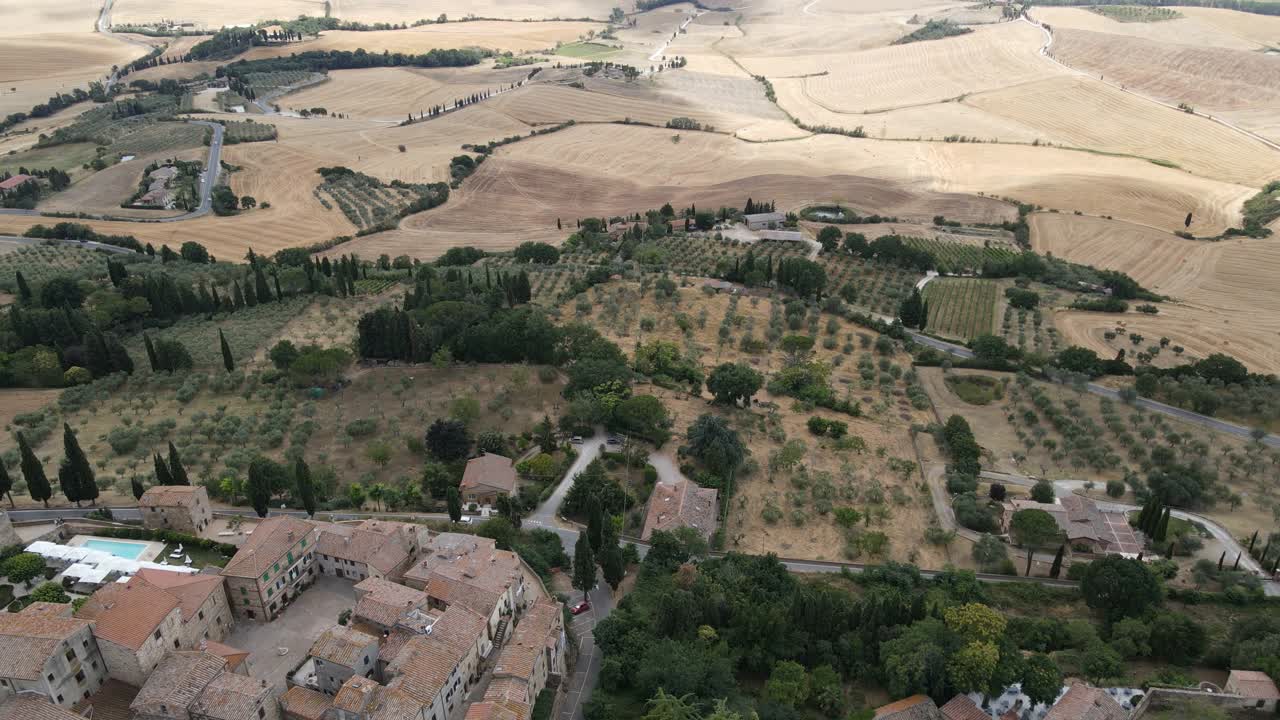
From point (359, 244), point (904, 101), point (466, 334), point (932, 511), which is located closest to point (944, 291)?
point (932, 511)

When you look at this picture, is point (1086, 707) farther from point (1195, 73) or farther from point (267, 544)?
point (1195, 73)

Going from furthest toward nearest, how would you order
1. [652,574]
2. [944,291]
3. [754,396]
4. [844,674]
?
[944,291], [754,396], [652,574], [844,674]

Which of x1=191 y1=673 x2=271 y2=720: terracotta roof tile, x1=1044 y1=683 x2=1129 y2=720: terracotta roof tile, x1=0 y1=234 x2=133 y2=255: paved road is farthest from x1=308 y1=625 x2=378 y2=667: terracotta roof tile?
x1=0 y1=234 x2=133 y2=255: paved road

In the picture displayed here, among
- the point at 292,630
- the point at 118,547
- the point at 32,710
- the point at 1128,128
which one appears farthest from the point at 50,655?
the point at 1128,128

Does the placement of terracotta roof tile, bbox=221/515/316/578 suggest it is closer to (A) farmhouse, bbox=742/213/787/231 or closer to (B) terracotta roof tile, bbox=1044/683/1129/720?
(B) terracotta roof tile, bbox=1044/683/1129/720

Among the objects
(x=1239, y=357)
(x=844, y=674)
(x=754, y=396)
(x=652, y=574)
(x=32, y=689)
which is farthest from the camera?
(x=1239, y=357)

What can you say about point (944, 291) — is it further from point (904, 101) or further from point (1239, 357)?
point (904, 101)

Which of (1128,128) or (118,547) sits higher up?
(1128,128)

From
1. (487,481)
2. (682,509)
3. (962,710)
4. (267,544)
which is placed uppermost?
(267,544)
